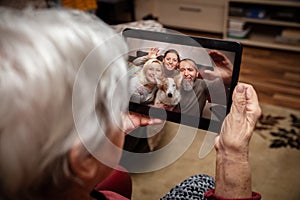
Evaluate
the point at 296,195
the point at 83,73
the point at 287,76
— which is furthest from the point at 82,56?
the point at 287,76

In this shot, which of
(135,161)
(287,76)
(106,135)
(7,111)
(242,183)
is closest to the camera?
(7,111)

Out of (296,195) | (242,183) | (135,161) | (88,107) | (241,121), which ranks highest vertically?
(88,107)

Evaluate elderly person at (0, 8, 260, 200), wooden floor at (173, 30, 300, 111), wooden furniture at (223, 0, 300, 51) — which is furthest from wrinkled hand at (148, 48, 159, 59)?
wooden furniture at (223, 0, 300, 51)

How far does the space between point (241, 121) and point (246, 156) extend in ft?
0.24

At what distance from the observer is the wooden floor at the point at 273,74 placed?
202 centimetres

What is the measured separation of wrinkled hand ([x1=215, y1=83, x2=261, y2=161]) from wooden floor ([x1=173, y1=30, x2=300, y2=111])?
139 cm

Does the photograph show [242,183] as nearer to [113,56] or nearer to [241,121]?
[241,121]

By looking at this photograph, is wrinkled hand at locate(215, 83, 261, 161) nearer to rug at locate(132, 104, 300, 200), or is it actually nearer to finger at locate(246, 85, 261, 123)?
finger at locate(246, 85, 261, 123)

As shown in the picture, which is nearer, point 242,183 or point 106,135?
point 106,135

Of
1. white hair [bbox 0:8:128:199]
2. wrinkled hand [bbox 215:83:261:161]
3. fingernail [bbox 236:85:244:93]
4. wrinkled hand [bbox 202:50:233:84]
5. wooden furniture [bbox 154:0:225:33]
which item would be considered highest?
white hair [bbox 0:8:128:199]

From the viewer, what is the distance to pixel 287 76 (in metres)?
2.25

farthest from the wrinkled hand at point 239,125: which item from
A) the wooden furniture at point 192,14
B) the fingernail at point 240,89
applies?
the wooden furniture at point 192,14

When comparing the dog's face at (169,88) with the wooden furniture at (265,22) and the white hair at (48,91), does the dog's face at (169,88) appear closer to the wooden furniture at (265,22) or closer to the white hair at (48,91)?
the white hair at (48,91)

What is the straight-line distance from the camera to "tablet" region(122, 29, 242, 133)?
→ 0.71 meters
